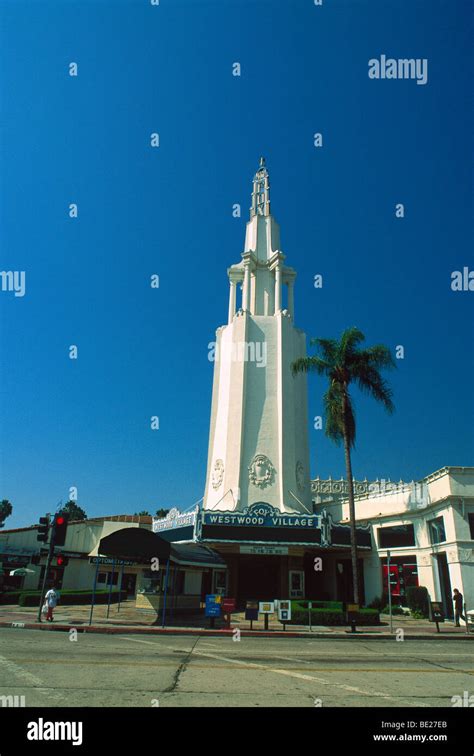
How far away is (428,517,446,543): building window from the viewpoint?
1171 inches

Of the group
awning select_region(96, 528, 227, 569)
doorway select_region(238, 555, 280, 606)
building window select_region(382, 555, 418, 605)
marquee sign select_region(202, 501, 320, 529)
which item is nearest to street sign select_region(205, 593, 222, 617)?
awning select_region(96, 528, 227, 569)

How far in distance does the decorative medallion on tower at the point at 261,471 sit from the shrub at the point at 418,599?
1281 centimetres

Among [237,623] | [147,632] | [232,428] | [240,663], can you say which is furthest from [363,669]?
[232,428]

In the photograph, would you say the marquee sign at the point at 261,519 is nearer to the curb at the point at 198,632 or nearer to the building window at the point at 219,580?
the building window at the point at 219,580

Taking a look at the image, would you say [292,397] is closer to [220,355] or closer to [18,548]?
[220,355]

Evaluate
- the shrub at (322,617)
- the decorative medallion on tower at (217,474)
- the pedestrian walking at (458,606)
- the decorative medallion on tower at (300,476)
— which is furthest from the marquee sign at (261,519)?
the pedestrian walking at (458,606)

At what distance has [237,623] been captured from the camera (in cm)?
2414

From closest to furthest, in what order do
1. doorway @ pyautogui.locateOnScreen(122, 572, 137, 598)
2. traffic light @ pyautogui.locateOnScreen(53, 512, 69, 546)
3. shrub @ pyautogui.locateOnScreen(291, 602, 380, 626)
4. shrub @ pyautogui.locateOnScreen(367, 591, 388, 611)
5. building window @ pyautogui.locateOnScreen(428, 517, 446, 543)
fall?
1. traffic light @ pyautogui.locateOnScreen(53, 512, 69, 546)
2. shrub @ pyautogui.locateOnScreen(291, 602, 380, 626)
3. building window @ pyautogui.locateOnScreen(428, 517, 446, 543)
4. shrub @ pyautogui.locateOnScreen(367, 591, 388, 611)
5. doorway @ pyautogui.locateOnScreen(122, 572, 137, 598)

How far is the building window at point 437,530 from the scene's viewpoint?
29750 mm

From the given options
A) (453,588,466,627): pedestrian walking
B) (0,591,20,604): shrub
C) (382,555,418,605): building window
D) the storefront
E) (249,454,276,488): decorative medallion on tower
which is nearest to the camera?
(453,588,466,627): pedestrian walking

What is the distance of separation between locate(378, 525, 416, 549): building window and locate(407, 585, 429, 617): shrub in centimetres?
413

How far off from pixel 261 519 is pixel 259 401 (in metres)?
11.4

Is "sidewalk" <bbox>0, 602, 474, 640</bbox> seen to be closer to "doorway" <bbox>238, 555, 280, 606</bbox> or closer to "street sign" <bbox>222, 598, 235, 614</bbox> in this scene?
"street sign" <bbox>222, 598, 235, 614</bbox>

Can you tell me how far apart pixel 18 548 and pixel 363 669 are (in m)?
49.8
